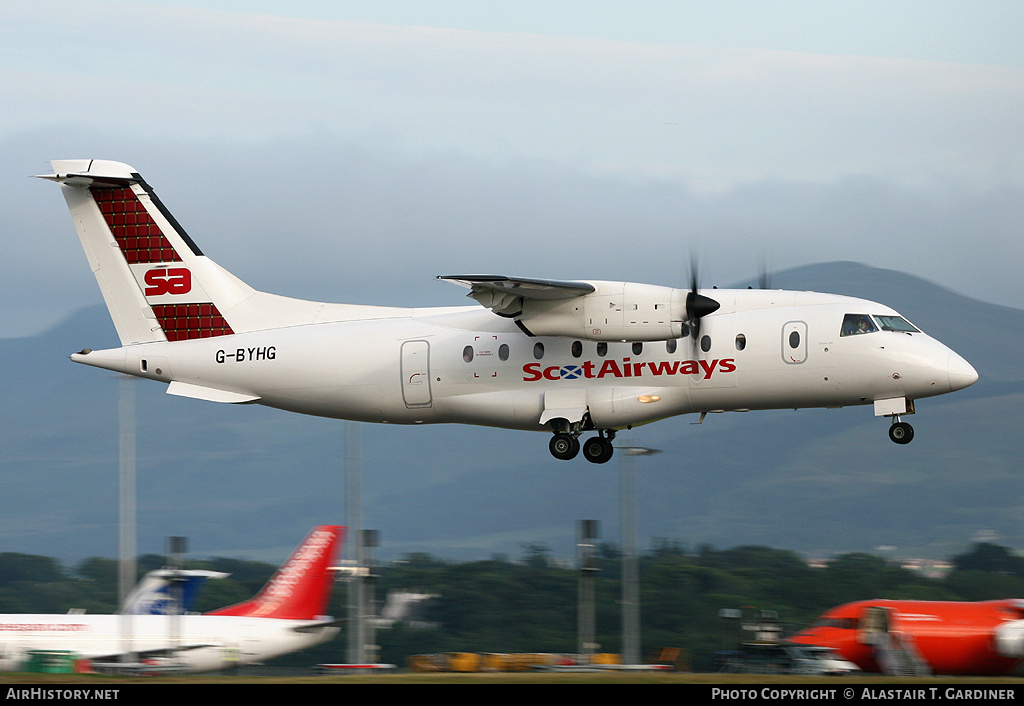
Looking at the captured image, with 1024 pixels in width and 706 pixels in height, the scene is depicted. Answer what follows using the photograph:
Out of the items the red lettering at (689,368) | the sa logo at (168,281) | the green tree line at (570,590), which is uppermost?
the sa logo at (168,281)

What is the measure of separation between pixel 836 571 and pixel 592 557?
5273 centimetres

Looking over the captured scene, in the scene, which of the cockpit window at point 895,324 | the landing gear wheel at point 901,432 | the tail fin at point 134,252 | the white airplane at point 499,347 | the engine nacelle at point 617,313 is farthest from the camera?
the tail fin at point 134,252

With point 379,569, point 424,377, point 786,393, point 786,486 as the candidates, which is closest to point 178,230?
point 424,377

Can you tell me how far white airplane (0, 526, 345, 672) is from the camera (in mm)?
31656

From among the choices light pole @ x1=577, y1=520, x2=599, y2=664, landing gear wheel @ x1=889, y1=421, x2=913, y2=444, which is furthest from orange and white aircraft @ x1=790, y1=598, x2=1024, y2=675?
landing gear wheel @ x1=889, y1=421, x2=913, y2=444

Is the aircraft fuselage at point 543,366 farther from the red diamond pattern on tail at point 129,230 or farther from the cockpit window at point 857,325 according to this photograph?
the red diamond pattern on tail at point 129,230

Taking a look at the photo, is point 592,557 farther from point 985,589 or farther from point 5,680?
point 985,589

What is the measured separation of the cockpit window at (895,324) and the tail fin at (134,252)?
47.8 ft

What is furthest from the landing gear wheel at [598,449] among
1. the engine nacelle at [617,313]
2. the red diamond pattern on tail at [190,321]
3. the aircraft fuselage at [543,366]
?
the red diamond pattern on tail at [190,321]

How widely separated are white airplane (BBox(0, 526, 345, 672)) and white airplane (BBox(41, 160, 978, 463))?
297 inches

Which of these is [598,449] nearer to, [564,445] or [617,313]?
A: [564,445]

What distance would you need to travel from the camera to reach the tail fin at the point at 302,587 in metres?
35.2

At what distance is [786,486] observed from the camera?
186 m

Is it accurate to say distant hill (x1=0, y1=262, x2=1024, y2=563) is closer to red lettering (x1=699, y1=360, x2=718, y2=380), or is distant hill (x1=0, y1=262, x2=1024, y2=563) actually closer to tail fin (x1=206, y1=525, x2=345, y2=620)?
tail fin (x1=206, y1=525, x2=345, y2=620)
